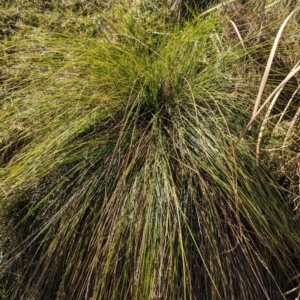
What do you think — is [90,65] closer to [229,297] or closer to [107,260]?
[107,260]

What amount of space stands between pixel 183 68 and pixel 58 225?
77cm

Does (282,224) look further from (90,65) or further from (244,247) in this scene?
(90,65)

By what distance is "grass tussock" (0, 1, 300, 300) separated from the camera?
1739 mm

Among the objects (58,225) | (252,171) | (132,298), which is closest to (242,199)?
(252,171)

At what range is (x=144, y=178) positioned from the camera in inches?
70.3

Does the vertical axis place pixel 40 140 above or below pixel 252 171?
above

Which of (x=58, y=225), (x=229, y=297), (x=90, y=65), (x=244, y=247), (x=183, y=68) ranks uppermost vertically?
(x=90, y=65)

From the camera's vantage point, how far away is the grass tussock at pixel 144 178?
1739 millimetres

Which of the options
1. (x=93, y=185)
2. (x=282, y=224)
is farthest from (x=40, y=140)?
(x=282, y=224)

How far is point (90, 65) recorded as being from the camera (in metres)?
2.02

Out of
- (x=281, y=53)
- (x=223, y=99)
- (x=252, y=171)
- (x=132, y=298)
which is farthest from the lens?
(x=281, y=53)

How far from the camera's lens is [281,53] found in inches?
89.0

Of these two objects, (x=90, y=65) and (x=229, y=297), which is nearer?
(x=229, y=297)

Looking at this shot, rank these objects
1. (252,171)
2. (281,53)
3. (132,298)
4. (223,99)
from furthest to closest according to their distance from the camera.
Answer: (281,53) < (223,99) < (252,171) < (132,298)
